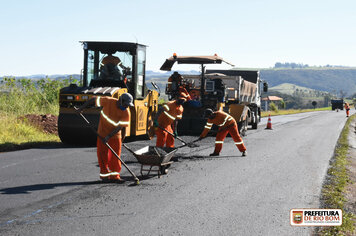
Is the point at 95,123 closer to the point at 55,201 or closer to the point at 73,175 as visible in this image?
the point at 73,175

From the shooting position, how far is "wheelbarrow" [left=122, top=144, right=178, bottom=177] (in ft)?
27.6

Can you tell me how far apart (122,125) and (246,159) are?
458cm

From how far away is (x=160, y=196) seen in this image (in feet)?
23.6

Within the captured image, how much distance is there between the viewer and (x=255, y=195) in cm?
743

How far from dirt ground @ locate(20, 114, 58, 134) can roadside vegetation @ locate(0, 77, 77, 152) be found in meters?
0.17

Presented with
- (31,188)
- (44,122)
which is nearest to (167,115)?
(31,188)

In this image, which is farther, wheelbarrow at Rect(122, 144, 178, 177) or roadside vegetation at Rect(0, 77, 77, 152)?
roadside vegetation at Rect(0, 77, 77, 152)

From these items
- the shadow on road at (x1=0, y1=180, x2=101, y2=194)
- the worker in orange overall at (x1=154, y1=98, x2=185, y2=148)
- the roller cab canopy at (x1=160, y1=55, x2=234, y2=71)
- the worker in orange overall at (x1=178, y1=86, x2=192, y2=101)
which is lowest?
the shadow on road at (x1=0, y1=180, x2=101, y2=194)

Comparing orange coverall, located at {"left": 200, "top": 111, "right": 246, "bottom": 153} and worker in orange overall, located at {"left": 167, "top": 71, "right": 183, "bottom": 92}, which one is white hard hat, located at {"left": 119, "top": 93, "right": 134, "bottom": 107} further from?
worker in orange overall, located at {"left": 167, "top": 71, "right": 183, "bottom": 92}

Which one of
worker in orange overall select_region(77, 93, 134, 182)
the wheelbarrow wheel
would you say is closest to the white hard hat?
worker in orange overall select_region(77, 93, 134, 182)

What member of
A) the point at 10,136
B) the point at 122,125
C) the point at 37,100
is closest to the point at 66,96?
the point at 10,136

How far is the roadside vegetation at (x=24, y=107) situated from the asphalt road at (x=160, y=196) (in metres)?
2.00

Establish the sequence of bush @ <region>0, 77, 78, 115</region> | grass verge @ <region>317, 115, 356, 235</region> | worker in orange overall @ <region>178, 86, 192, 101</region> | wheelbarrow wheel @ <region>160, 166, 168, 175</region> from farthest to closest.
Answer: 1. bush @ <region>0, 77, 78, 115</region>
2. worker in orange overall @ <region>178, 86, 192, 101</region>
3. wheelbarrow wheel @ <region>160, 166, 168, 175</region>
4. grass verge @ <region>317, 115, 356, 235</region>

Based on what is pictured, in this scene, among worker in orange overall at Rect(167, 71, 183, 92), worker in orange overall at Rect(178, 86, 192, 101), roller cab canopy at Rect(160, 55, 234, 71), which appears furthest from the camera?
worker in orange overall at Rect(167, 71, 183, 92)
